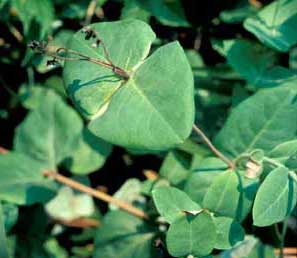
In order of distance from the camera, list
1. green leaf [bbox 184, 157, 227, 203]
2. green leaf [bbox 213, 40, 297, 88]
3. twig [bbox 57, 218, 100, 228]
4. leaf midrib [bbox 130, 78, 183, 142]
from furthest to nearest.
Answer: twig [bbox 57, 218, 100, 228]
green leaf [bbox 213, 40, 297, 88]
green leaf [bbox 184, 157, 227, 203]
leaf midrib [bbox 130, 78, 183, 142]

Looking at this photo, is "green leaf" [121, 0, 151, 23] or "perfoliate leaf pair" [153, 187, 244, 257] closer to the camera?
"perfoliate leaf pair" [153, 187, 244, 257]

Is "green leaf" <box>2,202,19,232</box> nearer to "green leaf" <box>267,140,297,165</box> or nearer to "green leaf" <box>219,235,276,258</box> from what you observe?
"green leaf" <box>219,235,276,258</box>

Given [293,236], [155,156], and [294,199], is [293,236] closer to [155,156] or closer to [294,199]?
[155,156]

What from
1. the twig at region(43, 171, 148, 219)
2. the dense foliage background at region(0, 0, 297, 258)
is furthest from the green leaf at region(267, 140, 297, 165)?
the twig at region(43, 171, 148, 219)

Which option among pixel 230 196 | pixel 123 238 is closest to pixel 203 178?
pixel 230 196

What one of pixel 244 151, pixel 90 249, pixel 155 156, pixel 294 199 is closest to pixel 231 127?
pixel 244 151

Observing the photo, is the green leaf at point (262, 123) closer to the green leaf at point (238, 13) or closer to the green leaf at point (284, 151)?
the green leaf at point (284, 151)

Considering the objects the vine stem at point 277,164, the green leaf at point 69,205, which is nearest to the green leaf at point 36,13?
the green leaf at point 69,205
